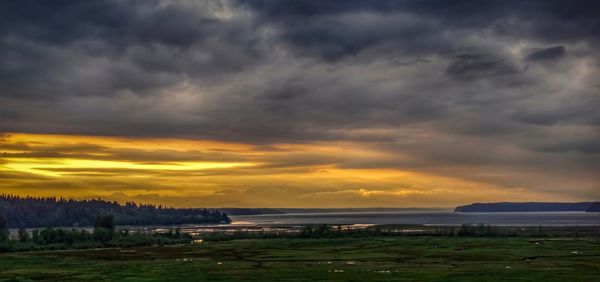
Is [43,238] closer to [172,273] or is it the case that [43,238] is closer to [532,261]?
[172,273]

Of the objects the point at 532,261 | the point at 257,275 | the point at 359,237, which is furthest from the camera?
the point at 359,237

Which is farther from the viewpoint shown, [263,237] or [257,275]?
[263,237]

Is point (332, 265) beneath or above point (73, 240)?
beneath

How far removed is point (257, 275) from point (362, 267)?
15.0 m

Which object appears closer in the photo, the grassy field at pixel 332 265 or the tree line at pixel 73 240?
the grassy field at pixel 332 265

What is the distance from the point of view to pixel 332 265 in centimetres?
8644

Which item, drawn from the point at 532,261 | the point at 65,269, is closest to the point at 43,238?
the point at 65,269

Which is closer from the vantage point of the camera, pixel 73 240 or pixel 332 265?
pixel 332 265

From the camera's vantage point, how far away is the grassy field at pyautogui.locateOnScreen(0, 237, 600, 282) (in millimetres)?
71938

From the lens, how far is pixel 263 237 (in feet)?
563

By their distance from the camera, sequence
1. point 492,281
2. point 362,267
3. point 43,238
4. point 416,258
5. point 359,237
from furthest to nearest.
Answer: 1. point 359,237
2. point 43,238
3. point 416,258
4. point 362,267
5. point 492,281

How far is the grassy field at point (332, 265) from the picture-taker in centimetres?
7194

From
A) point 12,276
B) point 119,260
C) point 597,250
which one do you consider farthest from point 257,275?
point 597,250

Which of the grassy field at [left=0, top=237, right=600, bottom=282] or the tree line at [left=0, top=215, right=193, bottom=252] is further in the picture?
the tree line at [left=0, top=215, right=193, bottom=252]
